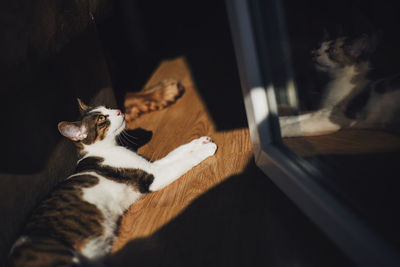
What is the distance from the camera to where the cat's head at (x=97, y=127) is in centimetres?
130

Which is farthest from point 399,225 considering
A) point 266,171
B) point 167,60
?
point 167,60

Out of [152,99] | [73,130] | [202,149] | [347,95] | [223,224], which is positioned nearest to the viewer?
[223,224]

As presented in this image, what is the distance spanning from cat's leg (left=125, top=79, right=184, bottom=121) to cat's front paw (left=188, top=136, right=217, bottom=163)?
2.59 feet

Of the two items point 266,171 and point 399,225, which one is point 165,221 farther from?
point 399,225

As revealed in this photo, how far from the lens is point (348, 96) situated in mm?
1067

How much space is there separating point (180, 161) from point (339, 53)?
801 millimetres

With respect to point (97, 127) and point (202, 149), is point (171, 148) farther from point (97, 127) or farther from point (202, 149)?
point (97, 127)

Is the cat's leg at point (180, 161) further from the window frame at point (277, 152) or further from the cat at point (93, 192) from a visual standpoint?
the window frame at point (277, 152)

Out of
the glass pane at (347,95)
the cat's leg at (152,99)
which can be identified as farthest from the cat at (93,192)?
the cat's leg at (152,99)

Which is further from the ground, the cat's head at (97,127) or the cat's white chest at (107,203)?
the cat's head at (97,127)

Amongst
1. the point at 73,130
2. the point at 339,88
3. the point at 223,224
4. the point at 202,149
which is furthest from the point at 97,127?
the point at 339,88

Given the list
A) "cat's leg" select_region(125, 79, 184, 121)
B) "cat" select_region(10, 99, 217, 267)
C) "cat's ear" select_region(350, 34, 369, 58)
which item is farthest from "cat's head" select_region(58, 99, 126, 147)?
"cat's ear" select_region(350, 34, 369, 58)

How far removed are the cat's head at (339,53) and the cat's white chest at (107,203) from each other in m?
0.92

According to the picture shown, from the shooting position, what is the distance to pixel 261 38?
0.96 metres
